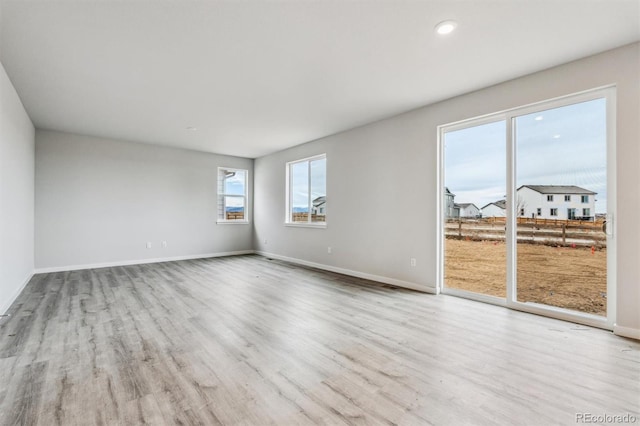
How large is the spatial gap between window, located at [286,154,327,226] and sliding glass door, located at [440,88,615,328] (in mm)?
2539

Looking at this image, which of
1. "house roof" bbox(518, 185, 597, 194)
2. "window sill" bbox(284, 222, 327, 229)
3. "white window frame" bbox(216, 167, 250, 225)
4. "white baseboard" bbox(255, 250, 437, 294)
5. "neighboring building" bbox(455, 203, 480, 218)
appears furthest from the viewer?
"white window frame" bbox(216, 167, 250, 225)

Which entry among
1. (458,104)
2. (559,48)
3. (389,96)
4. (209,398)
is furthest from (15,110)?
(559,48)

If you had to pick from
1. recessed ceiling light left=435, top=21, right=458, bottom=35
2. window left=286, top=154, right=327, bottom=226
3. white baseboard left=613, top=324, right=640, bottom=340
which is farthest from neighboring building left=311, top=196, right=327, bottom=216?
white baseboard left=613, top=324, right=640, bottom=340

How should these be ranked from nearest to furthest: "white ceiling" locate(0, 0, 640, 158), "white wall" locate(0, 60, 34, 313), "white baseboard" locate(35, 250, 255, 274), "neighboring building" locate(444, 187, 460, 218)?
"white ceiling" locate(0, 0, 640, 158), "white wall" locate(0, 60, 34, 313), "neighboring building" locate(444, 187, 460, 218), "white baseboard" locate(35, 250, 255, 274)

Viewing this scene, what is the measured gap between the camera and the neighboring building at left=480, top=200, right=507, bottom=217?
3.47 metres

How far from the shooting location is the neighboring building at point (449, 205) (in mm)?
3955

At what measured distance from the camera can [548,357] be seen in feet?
7.27

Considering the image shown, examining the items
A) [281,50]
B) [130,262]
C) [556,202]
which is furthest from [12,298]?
[556,202]

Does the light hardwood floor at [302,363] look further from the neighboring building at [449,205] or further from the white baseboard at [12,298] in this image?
the neighboring building at [449,205]

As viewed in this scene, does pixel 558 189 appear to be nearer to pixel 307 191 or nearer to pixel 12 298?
pixel 307 191

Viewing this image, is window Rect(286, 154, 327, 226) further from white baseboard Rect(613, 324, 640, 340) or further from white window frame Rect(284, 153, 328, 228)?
white baseboard Rect(613, 324, 640, 340)

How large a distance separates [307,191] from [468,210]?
133 inches

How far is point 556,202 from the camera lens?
313cm

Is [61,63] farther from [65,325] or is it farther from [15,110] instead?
[65,325]
